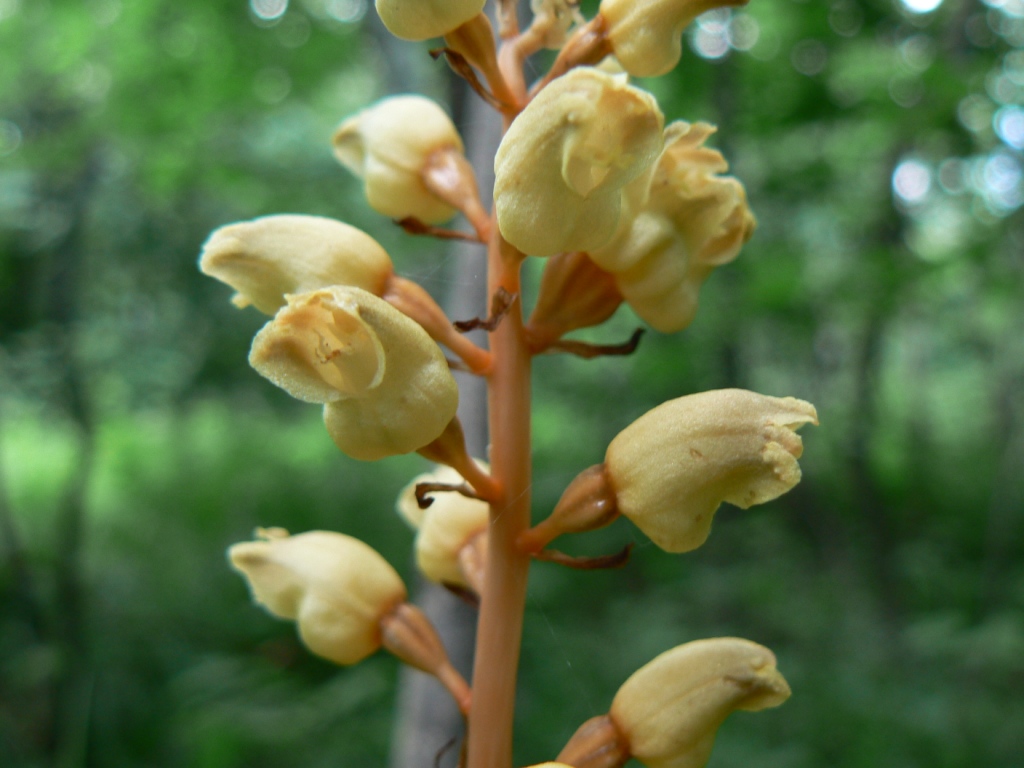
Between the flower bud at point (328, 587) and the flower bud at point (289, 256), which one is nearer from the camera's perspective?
the flower bud at point (289, 256)

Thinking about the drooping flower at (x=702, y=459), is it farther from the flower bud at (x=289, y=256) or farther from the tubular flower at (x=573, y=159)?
the flower bud at (x=289, y=256)

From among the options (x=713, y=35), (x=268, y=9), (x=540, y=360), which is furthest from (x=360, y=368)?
(x=540, y=360)

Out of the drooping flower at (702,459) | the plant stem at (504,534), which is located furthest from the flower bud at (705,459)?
the plant stem at (504,534)

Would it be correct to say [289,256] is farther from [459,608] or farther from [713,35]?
[713,35]

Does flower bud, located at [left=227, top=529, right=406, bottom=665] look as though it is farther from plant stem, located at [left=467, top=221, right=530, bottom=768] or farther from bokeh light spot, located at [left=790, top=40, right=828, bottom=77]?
bokeh light spot, located at [left=790, top=40, right=828, bottom=77]

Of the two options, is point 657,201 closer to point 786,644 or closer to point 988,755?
point 988,755

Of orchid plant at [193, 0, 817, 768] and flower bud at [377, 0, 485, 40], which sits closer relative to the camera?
orchid plant at [193, 0, 817, 768]

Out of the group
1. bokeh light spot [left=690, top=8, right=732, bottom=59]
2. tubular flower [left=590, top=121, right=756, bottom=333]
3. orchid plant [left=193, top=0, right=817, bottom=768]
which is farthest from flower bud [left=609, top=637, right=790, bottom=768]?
bokeh light spot [left=690, top=8, right=732, bottom=59]

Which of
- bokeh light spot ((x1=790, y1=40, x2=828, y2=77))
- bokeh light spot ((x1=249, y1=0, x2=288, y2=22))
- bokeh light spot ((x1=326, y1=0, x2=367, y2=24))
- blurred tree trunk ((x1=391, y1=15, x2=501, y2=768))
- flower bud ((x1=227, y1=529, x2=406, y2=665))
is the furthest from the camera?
bokeh light spot ((x1=326, y1=0, x2=367, y2=24))
